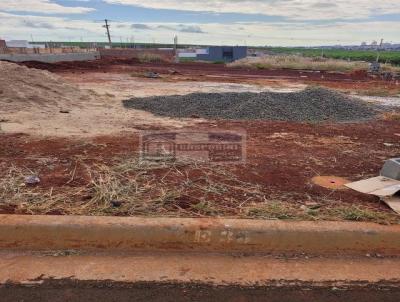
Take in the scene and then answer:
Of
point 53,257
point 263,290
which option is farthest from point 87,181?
point 263,290

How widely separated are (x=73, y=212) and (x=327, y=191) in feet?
9.47

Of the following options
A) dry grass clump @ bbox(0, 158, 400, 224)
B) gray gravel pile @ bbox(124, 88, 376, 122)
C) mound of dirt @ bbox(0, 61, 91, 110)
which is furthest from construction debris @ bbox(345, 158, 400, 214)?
mound of dirt @ bbox(0, 61, 91, 110)

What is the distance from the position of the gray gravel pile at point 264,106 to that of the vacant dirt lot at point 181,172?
1294 millimetres

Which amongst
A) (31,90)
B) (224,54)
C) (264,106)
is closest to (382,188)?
(264,106)

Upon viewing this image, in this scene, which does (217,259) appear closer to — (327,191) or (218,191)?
(218,191)

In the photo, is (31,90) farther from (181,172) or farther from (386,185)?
(386,185)

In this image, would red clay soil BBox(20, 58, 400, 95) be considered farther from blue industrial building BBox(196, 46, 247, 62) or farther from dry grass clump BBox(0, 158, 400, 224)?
blue industrial building BBox(196, 46, 247, 62)

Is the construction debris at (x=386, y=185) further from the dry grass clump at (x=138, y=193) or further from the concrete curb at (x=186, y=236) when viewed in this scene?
the dry grass clump at (x=138, y=193)

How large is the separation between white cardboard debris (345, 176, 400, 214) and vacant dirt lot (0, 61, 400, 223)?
11 cm

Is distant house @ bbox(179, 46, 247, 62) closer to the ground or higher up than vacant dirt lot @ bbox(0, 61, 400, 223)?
closer to the ground

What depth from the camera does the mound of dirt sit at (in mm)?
10477

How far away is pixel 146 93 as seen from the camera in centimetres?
1616

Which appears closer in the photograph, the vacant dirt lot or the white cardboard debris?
the vacant dirt lot

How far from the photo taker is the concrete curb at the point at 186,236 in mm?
3664
